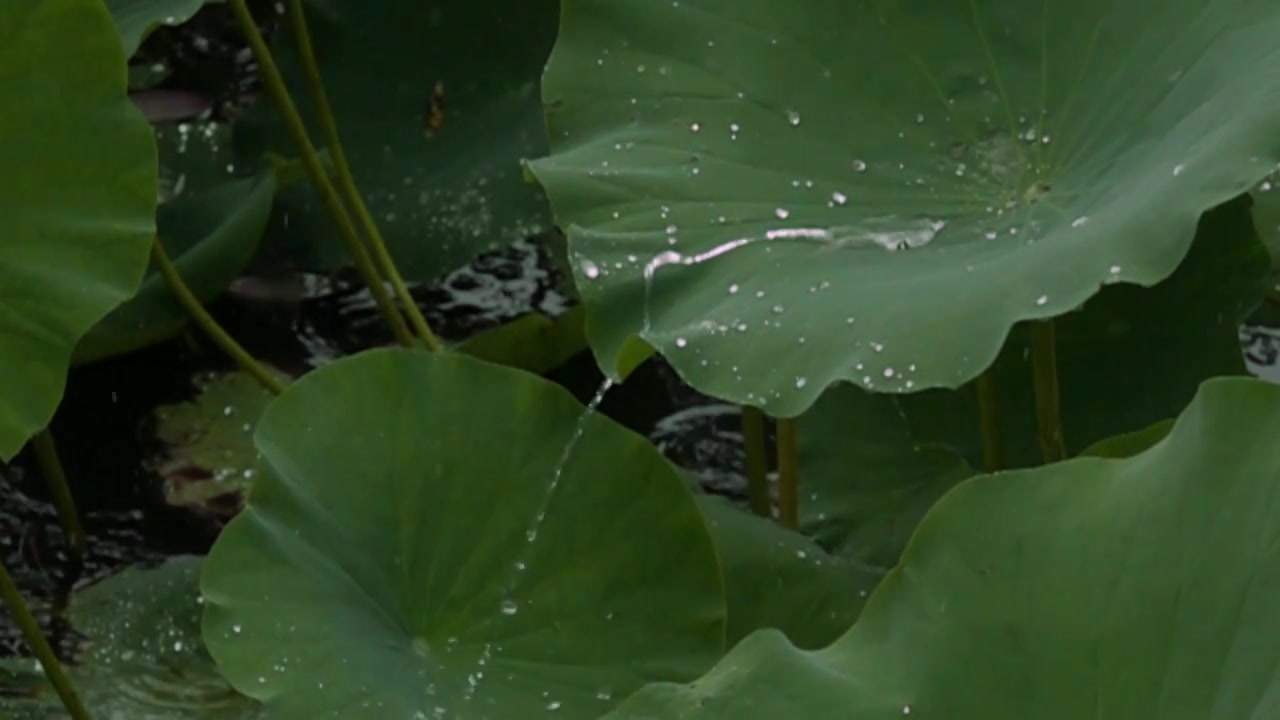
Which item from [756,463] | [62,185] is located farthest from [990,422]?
[62,185]

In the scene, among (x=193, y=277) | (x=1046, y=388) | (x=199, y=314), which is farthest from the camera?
(x=193, y=277)

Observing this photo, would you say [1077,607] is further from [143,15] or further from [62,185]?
[143,15]

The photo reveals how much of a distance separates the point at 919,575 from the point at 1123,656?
0.12m

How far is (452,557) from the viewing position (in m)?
1.27

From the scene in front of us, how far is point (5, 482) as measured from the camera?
6.75 ft

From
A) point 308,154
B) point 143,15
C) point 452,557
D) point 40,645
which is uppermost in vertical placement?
point 143,15

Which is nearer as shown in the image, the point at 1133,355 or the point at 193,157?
the point at 1133,355

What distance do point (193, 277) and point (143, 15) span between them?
1.51ft

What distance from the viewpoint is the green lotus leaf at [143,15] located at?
1.53 m

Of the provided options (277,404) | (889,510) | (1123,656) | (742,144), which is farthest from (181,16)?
(1123,656)

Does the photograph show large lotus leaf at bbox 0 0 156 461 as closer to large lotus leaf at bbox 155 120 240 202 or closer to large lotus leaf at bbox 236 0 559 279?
large lotus leaf at bbox 236 0 559 279

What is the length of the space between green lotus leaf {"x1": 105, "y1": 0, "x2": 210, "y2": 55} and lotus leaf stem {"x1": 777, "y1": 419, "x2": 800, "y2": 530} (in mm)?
616

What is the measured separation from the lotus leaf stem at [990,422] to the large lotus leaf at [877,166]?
0.72 feet

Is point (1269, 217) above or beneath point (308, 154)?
beneath
